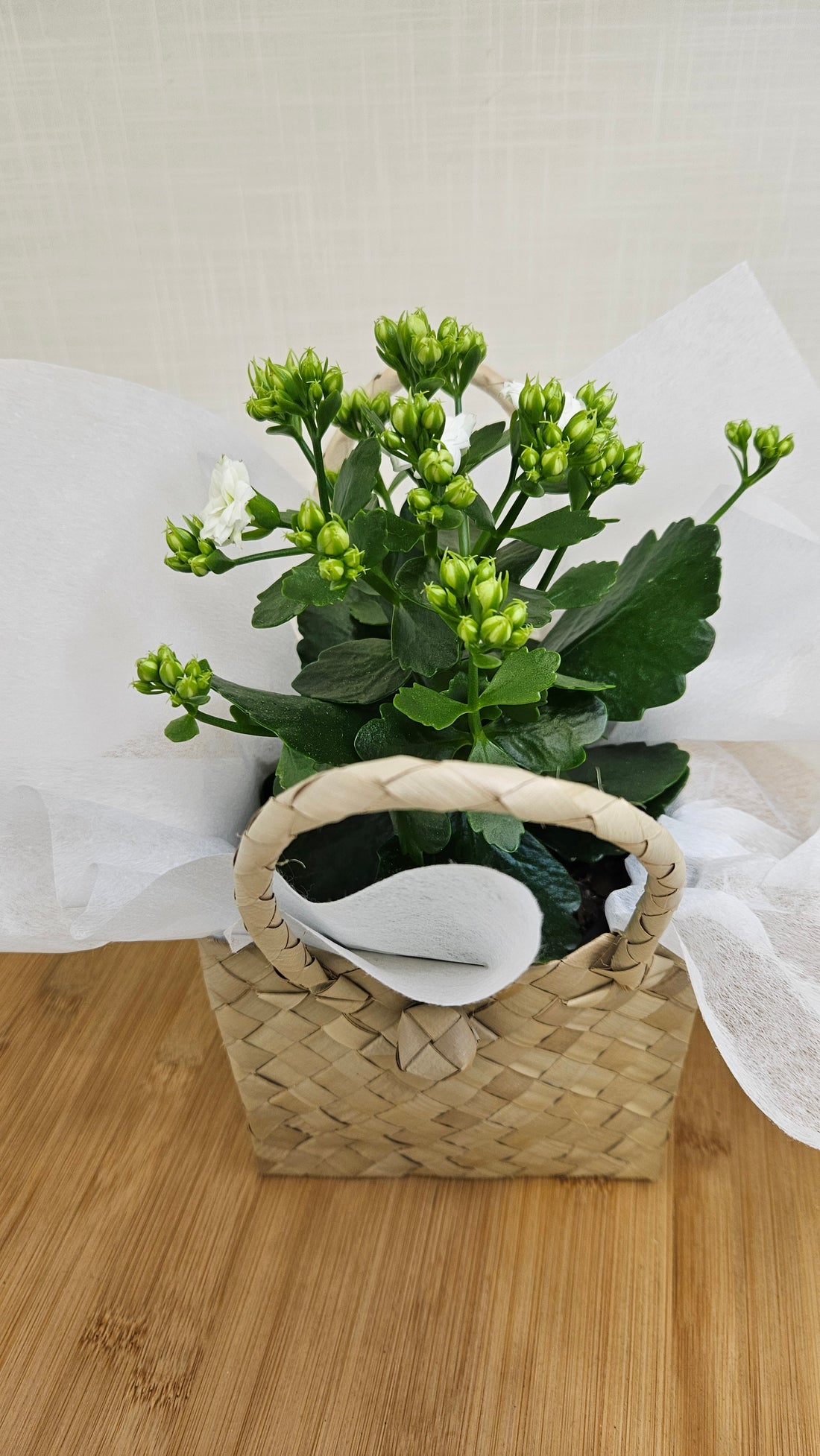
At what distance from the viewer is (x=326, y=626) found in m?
0.46

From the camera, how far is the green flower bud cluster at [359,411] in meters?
0.39

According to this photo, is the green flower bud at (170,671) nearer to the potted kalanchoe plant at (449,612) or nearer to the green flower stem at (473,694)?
the potted kalanchoe plant at (449,612)

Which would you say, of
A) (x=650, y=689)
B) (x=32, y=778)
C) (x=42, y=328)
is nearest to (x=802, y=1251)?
(x=650, y=689)

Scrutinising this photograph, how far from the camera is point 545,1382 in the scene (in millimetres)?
Result: 425

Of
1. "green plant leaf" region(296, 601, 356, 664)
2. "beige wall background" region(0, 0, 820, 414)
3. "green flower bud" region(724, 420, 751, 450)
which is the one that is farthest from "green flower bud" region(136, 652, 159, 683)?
"beige wall background" region(0, 0, 820, 414)

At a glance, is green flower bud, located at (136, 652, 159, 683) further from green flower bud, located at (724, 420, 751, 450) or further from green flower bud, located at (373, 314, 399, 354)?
green flower bud, located at (724, 420, 751, 450)

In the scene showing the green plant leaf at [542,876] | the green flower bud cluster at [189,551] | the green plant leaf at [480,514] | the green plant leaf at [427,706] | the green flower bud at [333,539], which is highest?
the green plant leaf at [480,514]

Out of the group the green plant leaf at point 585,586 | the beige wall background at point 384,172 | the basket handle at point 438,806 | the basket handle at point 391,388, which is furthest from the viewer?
the beige wall background at point 384,172

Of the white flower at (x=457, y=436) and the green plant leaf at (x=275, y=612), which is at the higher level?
the white flower at (x=457, y=436)

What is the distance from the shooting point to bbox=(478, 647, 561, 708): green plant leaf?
13.1 inches

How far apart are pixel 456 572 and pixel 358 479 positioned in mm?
68

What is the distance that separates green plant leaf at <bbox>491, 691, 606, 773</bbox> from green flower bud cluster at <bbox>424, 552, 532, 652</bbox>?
0.06 meters

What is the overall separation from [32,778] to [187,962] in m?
0.25

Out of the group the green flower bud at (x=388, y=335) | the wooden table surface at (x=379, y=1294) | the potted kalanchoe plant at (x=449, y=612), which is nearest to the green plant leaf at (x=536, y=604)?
the potted kalanchoe plant at (x=449, y=612)
